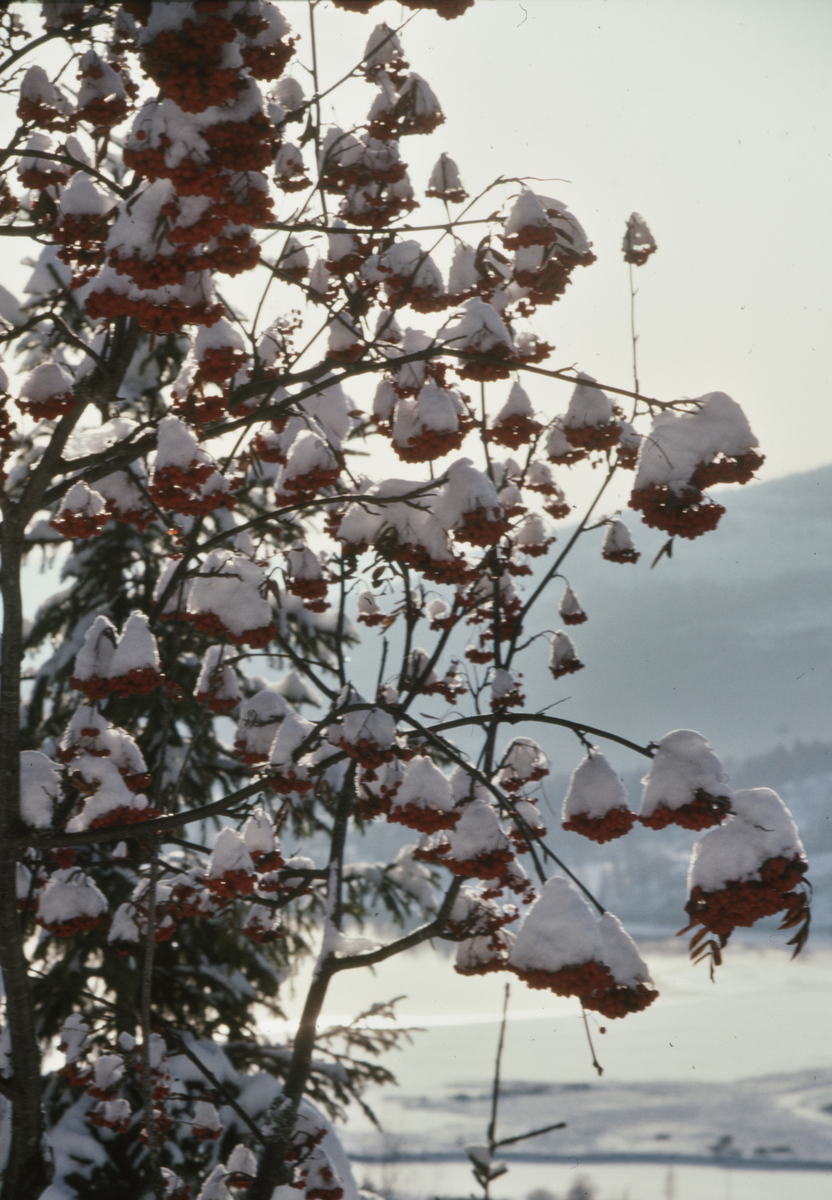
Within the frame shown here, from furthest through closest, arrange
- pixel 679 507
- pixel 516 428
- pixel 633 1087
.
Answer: pixel 633 1087 < pixel 516 428 < pixel 679 507

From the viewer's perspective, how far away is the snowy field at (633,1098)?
37938 millimetres

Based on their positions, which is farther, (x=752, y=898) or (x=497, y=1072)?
(x=497, y=1072)

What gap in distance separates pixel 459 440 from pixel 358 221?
4.25ft

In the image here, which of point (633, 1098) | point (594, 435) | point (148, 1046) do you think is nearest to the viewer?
point (148, 1046)

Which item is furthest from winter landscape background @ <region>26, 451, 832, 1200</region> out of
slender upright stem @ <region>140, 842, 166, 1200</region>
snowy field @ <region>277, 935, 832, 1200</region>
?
slender upright stem @ <region>140, 842, 166, 1200</region>

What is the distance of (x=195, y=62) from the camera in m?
1.96

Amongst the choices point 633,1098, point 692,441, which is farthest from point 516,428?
point 633,1098

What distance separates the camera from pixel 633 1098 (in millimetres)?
50062

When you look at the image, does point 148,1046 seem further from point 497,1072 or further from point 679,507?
point 497,1072

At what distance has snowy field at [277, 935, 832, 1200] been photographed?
3794cm

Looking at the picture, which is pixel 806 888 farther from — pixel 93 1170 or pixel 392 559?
pixel 93 1170

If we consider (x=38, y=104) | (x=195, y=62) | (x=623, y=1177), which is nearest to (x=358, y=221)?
(x=38, y=104)

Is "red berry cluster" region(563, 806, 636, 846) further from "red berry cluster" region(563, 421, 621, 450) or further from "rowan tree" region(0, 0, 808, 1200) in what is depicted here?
"red berry cluster" region(563, 421, 621, 450)

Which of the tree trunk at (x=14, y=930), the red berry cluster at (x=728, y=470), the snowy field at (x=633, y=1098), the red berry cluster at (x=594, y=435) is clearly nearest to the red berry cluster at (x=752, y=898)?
the red berry cluster at (x=728, y=470)
